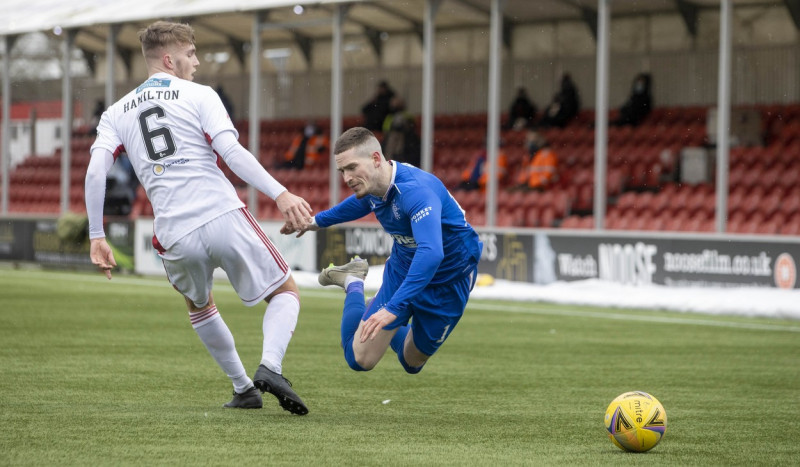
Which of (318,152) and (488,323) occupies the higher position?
(318,152)

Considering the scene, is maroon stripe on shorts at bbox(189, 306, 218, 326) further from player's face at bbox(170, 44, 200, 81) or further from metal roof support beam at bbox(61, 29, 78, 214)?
metal roof support beam at bbox(61, 29, 78, 214)

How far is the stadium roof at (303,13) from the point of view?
21.5 metres

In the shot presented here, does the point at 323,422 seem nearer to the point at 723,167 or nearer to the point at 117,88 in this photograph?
the point at 723,167

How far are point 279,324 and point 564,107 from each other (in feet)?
56.6

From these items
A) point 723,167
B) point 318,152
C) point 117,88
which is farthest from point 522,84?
point 117,88

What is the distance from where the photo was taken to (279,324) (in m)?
6.16

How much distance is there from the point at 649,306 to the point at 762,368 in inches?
235

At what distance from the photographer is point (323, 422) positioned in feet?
20.0

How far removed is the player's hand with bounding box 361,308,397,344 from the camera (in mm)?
5665

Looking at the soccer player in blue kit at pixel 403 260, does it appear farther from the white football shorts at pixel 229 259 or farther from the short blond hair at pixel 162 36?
the short blond hair at pixel 162 36

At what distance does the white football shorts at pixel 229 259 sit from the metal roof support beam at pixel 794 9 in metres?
18.0

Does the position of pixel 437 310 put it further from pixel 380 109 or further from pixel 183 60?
pixel 380 109

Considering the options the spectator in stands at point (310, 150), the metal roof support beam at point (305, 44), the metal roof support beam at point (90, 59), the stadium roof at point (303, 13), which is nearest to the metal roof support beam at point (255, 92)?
the stadium roof at point (303, 13)

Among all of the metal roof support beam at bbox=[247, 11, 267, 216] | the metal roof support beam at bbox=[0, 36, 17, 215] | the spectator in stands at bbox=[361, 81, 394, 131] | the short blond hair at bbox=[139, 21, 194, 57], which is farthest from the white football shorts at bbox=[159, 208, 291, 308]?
the metal roof support beam at bbox=[0, 36, 17, 215]
